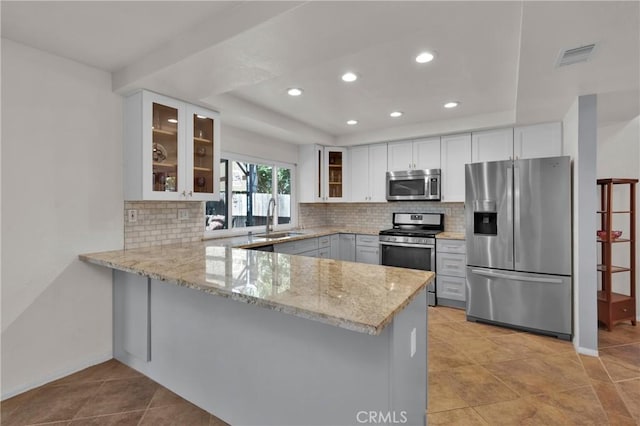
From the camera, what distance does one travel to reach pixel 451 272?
3.97m

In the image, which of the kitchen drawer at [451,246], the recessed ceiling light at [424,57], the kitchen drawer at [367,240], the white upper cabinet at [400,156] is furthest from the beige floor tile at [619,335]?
the recessed ceiling light at [424,57]

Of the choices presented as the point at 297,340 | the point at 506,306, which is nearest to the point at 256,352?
the point at 297,340

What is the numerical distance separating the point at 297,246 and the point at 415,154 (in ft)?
6.89

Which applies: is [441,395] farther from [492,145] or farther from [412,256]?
[492,145]

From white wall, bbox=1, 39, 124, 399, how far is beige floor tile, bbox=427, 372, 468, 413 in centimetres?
255

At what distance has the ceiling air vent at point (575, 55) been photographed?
6.19ft

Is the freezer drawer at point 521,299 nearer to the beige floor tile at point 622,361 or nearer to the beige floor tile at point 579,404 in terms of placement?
the beige floor tile at point 622,361

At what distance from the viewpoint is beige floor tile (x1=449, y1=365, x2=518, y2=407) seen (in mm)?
2127

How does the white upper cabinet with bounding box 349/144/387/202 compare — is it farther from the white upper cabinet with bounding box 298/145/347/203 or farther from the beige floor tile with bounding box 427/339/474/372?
the beige floor tile with bounding box 427/339/474/372

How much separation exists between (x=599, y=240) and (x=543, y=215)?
629 mm

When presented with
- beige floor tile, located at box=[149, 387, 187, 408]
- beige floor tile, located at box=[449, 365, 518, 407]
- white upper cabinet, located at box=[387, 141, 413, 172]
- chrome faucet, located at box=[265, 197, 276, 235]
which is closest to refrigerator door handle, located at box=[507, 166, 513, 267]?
beige floor tile, located at box=[449, 365, 518, 407]

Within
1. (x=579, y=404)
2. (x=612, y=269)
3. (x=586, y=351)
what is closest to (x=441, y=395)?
(x=579, y=404)

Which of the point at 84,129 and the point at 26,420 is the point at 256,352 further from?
the point at 84,129

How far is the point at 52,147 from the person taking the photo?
2.31 metres
